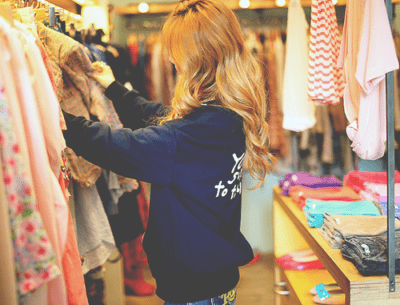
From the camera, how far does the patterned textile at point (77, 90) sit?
1301 mm

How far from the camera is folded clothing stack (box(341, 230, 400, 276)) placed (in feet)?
3.79

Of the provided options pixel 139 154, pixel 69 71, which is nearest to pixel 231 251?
pixel 139 154

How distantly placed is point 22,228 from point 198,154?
57 cm

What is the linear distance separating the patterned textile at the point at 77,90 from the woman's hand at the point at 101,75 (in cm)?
2

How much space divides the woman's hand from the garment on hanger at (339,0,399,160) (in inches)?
36.1

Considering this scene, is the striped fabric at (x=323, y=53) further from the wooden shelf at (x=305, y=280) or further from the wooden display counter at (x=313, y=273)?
the wooden shelf at (x=305, y=280)

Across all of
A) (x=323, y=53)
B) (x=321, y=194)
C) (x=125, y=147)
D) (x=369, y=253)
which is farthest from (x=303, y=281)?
(x=125, y=147)

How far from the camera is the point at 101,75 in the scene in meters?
1.54

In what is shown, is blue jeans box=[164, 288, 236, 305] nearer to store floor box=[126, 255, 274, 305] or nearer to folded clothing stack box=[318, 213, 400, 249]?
folded clothing stack box=[318, 213, 400, 249]

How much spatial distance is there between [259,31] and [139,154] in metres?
2.40

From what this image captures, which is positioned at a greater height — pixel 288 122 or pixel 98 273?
pixel 288 122

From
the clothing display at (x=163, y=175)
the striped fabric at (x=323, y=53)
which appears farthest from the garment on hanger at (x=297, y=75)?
the striped fabric at (x=323, y=53)

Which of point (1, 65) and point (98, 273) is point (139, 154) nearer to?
point (1, 65)

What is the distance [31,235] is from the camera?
68 cm
